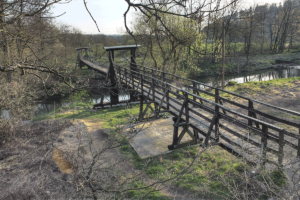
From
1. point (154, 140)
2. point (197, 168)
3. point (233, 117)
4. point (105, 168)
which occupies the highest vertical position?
point (105, 168)

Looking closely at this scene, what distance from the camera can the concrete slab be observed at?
7.25 meters

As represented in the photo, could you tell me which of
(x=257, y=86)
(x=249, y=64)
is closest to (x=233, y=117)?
(x=257, y=86)

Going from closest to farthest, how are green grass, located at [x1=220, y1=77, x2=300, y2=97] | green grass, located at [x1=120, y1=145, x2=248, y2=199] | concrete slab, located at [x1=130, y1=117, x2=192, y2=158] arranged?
green grass, located at [x1=120, y1=145, x2=248, y2=199]
concrete slab, located at [x1=130, y1=117, x2=192, y2=158]
green grass, located at [x1=220, y1=77, x2=300, y2=97]

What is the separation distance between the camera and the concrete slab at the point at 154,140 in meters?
7.25

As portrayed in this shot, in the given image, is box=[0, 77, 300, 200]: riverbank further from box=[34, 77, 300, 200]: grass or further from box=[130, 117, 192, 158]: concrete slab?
box=[130, 117, 192, 158]: concrete slab

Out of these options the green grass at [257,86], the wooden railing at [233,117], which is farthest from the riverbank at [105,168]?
the green grass at [257,86]

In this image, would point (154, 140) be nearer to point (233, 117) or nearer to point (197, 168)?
point (197, 168)

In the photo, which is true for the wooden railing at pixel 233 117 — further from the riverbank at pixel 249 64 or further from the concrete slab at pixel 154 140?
the riverbank at pixel 249 64

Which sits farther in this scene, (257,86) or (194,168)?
(257,86)

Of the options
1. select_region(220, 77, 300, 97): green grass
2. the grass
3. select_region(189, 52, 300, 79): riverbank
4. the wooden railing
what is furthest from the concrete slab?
select_region(189, 52, 300, 79): riverbank

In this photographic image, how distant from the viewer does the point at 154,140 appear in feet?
26.6

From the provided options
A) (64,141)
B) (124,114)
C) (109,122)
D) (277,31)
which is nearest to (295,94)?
(124,114)

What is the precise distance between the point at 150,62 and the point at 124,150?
14.6 metres

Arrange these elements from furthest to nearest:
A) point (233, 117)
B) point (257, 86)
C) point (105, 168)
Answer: point (257, 86) → point (233, 117) → point (105, 168)
